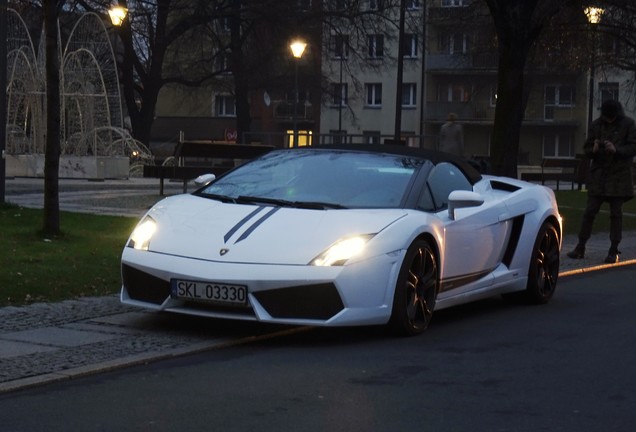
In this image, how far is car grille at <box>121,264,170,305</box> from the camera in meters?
9.20

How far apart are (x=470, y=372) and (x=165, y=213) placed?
2708 mm

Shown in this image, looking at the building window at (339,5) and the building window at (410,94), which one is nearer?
the building window at (339,5)

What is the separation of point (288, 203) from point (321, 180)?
0.50 meters

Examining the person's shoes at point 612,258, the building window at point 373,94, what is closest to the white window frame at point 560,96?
the building window at point 373,94

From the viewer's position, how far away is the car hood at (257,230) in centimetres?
903

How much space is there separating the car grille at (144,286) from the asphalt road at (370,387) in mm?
645

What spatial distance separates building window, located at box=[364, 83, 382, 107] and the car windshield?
8312cm

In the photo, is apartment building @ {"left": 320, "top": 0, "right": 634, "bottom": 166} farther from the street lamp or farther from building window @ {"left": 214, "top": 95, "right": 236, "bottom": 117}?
the street lamp

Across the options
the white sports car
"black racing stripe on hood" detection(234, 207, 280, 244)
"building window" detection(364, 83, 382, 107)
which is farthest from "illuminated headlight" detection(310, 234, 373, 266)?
"building window" detection(364, 83, 382, 107)

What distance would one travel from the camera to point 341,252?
9023 mm

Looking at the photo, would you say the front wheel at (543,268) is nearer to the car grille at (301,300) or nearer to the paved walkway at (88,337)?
the paved walkway at (88,337)

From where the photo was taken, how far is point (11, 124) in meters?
38.9

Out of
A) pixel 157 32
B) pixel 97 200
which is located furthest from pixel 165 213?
pixel 157 32

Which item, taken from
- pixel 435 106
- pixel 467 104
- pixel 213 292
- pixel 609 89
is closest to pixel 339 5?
pixel 467 104
